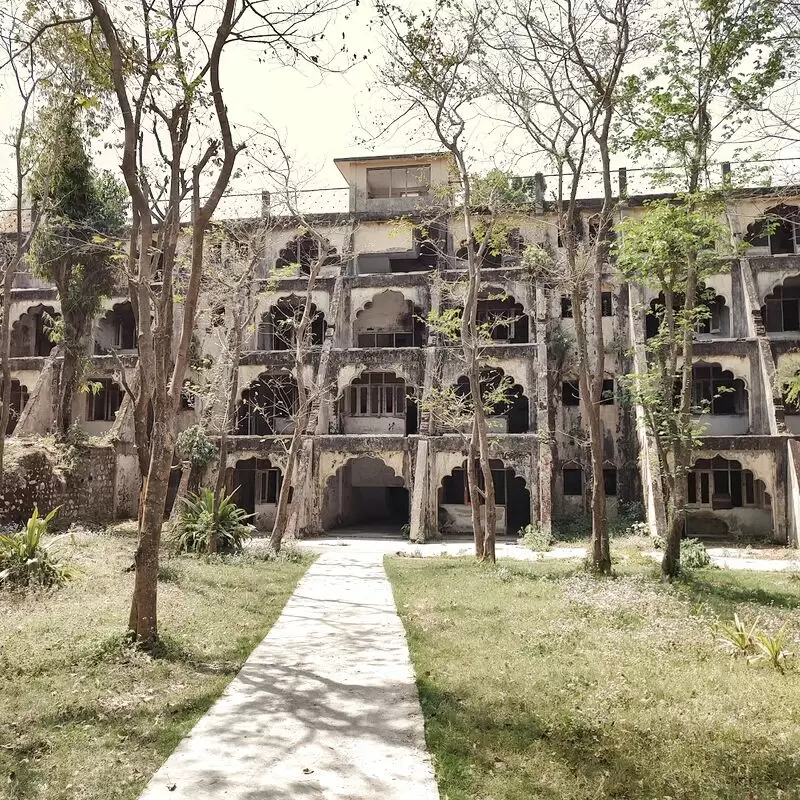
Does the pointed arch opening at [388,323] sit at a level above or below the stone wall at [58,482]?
above

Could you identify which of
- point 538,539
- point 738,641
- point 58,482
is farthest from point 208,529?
point 738,641

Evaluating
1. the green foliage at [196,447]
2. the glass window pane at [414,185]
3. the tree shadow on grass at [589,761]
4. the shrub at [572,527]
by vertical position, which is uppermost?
the glass window pane at [414,185]

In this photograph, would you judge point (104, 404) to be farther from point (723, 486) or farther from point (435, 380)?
point (723, 486)

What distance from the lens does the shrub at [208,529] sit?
16.0m

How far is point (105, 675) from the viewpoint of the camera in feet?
22.0

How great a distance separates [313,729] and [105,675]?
2.43m

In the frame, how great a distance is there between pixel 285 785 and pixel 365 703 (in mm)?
1759

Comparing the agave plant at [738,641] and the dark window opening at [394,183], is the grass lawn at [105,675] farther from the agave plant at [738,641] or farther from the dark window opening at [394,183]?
the dark window opening at [394,183]

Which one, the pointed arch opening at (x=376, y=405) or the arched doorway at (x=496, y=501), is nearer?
the arched doorway at (x=496, y=501)

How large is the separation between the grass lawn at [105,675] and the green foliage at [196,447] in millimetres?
10615

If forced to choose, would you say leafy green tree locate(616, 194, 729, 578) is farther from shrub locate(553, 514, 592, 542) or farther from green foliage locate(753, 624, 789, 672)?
shrub locate(553, 514, 592, 542)

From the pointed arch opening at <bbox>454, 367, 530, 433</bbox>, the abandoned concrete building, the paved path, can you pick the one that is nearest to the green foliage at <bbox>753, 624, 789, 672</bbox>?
the paved path

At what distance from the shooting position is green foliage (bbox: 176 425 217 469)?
2288cm

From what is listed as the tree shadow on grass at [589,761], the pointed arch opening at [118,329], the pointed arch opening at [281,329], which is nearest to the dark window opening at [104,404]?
the pointed arch opening at [118,329]
